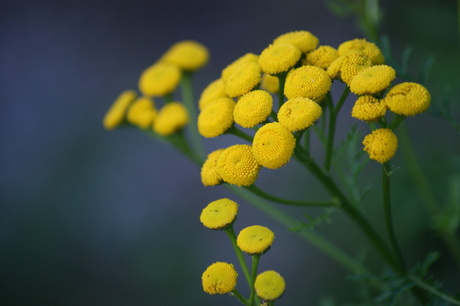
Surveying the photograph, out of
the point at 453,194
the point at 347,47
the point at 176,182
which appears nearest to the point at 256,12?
the point at 176,182

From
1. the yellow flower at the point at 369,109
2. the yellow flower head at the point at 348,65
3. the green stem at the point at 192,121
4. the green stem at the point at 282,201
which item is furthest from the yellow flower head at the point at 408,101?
the green stem at the point at 192,121

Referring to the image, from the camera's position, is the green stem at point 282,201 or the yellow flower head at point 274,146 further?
the green stem at point 282,201

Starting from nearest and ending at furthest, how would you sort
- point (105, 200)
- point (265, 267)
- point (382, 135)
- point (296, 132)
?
point (382, 135), point (296, 132), point (265, 267), point (105, 200)

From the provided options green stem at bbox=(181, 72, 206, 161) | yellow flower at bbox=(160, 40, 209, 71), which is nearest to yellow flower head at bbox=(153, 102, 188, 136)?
green stem at bbox=(181, 72, 206, 161)

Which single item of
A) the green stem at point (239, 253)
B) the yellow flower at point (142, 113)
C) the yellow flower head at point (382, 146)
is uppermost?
the yellow flower at point (142, 113)

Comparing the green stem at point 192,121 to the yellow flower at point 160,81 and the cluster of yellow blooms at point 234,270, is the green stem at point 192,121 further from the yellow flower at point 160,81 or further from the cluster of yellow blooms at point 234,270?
the cluster of yellow blooms at point 234,270

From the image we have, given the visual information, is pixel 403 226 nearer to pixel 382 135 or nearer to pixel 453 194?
pixel 453 194

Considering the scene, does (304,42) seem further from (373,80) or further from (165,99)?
(165,99)
